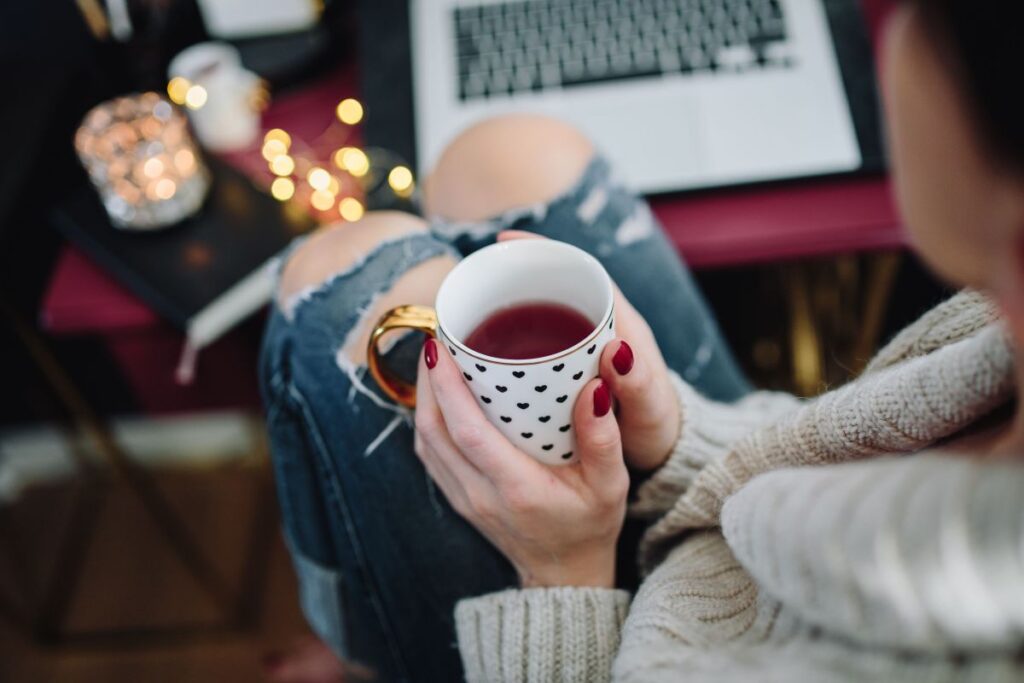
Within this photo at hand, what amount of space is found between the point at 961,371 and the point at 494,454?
11.1 inches

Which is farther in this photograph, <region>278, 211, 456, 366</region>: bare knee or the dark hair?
<region>278, 211, 456, 366</region>: bare knee

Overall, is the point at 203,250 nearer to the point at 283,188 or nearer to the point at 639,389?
the point at 283,188

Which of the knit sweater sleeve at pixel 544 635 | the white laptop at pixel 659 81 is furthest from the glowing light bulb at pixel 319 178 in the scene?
the knit sweater sleeve at pixel 544 635

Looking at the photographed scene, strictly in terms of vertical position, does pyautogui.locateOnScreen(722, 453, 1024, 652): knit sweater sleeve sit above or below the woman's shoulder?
above

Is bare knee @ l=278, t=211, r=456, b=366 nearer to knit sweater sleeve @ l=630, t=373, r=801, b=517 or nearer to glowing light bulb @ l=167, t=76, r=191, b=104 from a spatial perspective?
knit sweater sleeve @ l=630, t=373, r=801, b=517

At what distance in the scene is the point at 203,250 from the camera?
0.90 metres

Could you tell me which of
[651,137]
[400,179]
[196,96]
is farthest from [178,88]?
[651,137]

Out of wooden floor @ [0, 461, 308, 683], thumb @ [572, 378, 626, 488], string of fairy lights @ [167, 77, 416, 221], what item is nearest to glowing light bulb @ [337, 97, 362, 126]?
string of fairy lights @ [167, 77, 416, 221]

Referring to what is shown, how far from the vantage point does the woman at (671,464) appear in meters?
0.40

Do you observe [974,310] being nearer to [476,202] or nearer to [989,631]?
[989,631]

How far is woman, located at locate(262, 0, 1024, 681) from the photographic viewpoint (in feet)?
1.30

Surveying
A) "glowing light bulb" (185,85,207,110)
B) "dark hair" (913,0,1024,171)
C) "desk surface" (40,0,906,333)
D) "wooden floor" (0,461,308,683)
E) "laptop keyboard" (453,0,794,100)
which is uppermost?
"dark hair" (913,0,1024,171)

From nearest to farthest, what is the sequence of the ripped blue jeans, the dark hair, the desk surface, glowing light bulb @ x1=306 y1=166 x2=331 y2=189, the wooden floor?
the dark hair
the ripped blue jeans
the desk surface
glowing light bulb @ x1=306 y1=166 x2=331 y2=189
the wooden floor

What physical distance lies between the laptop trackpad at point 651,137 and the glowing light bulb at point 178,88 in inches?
16.5
